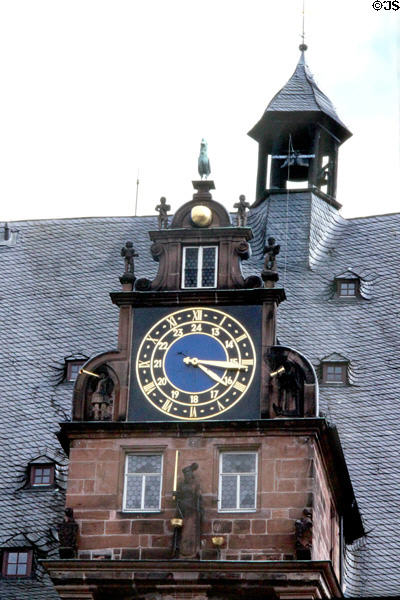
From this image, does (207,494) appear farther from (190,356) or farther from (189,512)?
(190,356)

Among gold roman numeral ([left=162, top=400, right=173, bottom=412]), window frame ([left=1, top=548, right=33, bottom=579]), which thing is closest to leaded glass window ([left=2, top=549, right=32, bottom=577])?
window frame ([left=1, top=548, right=33, bottom=579])

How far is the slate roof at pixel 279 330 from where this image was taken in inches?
1802

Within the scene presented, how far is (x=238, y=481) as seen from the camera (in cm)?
4106

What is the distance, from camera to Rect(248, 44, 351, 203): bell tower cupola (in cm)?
5634

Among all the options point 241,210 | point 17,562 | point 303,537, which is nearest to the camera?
point 303,537

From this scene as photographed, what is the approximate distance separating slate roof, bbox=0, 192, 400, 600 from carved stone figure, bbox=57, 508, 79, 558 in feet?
11.1

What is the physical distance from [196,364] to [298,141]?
15.8 metres

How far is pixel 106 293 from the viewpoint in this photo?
53.0m

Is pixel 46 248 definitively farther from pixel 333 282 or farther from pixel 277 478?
pixel 277 478

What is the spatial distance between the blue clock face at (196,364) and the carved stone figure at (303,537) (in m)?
2.46

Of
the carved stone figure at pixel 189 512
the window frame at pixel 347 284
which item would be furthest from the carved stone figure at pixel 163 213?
the window frame at pixel 347 284

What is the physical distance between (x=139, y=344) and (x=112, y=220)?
1374 centimetres

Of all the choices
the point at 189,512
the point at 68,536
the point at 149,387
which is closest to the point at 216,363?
the point at 149,387

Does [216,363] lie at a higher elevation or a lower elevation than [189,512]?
higher
